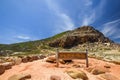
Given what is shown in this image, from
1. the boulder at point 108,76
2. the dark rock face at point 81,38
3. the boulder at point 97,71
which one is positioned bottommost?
the boulder at point 108,76

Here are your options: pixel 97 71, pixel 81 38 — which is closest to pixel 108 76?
pixel 97 71

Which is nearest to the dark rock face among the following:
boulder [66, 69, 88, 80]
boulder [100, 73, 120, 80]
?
boulder [100, 73, 120, 80]

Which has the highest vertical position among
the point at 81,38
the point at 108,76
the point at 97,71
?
the point at 81,38

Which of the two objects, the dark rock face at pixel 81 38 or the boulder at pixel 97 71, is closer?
the boulder at pixel 97 71

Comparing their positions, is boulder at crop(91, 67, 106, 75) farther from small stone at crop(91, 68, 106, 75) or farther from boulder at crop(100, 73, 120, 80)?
boulder at crop(100, 73, 120, 80)

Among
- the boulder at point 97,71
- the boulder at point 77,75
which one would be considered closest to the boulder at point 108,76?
the boulder at point 97,71

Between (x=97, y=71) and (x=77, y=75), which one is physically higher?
(x=97, y=71)

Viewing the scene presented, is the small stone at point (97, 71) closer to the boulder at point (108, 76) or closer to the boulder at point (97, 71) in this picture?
the boulder at point (97, 71)

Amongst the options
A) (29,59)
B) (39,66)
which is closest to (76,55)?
(39,66)

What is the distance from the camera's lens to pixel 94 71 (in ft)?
54.0

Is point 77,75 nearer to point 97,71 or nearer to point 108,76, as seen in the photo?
point 97,71

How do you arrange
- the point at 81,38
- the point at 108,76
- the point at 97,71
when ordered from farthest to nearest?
1. the point at 81,38
2. the point at 97,71
3. the point at 108,76

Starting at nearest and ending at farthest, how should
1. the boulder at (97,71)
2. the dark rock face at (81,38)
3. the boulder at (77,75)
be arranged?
the boulder at (77,75)
the boulder at (97,71)
the dark rock face at (81,38)

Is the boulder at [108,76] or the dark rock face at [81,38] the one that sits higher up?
the dark rock face at [81,38]
